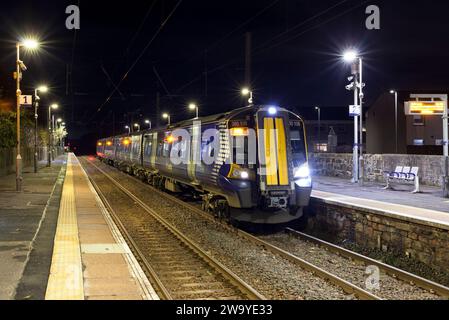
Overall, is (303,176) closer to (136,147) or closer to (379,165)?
(379,165)

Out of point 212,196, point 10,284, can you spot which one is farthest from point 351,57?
point 10,284

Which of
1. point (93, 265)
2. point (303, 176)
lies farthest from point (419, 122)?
point (93, 265)

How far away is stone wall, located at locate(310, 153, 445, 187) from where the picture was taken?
60.5ft

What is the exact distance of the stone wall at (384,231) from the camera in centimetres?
918

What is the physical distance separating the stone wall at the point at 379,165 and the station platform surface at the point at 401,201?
65 cm

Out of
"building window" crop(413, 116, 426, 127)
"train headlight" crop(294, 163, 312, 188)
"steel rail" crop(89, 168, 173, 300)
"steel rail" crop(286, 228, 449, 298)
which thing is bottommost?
"steel rail" crop(286, 228, 449, 298)

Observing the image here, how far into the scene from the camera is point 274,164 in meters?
11.7

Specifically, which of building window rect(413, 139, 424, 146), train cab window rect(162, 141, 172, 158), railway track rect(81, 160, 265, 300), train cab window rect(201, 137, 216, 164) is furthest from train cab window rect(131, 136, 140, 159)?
building window rect(413, 139, 424, 146)

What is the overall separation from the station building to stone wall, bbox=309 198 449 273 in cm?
2673

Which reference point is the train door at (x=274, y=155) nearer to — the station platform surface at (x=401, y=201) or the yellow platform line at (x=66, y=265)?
the station platform surface at (x=401, y=201)

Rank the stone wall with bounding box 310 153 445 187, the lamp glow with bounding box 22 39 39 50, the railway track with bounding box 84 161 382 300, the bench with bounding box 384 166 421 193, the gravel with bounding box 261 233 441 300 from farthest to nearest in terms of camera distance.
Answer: the lamp glow with bounding box 22 39 39 50, the stone wall with bounding box 310 153 445 187, the bench with bounding box 384 166 421 193, the gravel with bounding box 261 233 441 300, the railway track with bounding box 84 161 382 300

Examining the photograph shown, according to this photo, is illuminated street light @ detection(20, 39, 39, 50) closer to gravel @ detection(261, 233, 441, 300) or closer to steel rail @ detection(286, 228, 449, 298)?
gravel @ detection(261, 233, 441, 300)

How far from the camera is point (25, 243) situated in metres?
10.0

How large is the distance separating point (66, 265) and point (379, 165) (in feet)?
52.5
